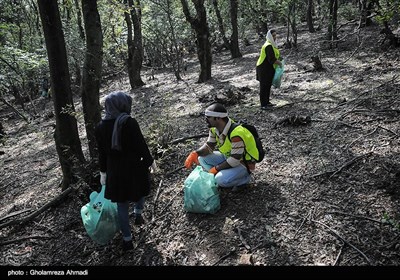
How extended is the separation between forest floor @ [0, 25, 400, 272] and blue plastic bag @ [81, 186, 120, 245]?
0.34m

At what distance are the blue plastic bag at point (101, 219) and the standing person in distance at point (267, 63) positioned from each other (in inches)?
194

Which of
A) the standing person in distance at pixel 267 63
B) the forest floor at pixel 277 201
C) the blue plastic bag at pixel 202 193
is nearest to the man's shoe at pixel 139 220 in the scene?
the forest floor at pixel 277 201

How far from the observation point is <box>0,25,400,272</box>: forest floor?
335 cm

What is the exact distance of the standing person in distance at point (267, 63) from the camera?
23.6 feet

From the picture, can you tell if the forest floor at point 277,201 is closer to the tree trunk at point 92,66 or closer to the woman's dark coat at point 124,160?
the woman's dark coat at point 124,160

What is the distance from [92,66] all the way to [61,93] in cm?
63

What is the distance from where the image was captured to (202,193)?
3.92 m

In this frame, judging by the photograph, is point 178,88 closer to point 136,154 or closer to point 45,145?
point 45,145

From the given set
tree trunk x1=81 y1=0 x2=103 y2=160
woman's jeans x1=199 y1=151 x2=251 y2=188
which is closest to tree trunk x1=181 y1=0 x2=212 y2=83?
tree trunk x1=81 y1=0 x2=103 y2=160

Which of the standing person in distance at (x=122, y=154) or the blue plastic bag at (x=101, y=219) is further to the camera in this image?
the blue plastic bag at (x=101, y=219)

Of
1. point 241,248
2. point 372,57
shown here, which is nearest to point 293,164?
point 241,248

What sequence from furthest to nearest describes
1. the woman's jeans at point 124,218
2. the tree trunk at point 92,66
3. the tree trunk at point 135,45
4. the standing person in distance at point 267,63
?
the tree trunk at point 135,45 < the standing person in distance at point 267,63 < the tree trunk at point 92,66 < the woman's jeans at point 124,218

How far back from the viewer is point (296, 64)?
12.6m

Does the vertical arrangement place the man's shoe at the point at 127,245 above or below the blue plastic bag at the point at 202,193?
below
